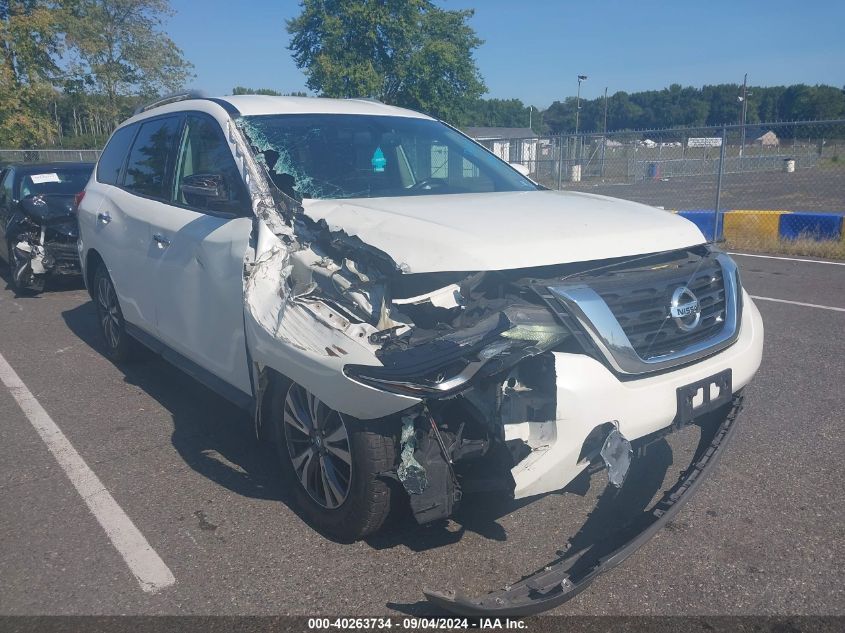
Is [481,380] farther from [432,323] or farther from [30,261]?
[30,261]

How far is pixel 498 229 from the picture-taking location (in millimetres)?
3066

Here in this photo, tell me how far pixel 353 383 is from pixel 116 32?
4642cm

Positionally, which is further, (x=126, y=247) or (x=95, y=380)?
(x=95, y=380)

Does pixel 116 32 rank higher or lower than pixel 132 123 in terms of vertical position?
higher

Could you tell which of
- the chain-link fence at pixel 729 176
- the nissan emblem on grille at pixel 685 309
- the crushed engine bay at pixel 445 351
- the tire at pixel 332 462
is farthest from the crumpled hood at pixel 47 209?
the nissan emblem on grille at pixel 685 309

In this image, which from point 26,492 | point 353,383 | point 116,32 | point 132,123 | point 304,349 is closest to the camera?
point 353,383

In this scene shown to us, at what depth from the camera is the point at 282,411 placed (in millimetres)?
3328

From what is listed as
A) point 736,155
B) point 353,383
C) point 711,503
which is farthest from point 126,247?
point 736,155

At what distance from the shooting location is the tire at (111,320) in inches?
222

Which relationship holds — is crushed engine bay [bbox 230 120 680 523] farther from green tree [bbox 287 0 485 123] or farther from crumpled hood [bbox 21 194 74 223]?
green tree [bbox 287 0 485 123]

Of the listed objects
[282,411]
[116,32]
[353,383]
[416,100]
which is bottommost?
[282,411]

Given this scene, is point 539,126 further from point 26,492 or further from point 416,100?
point 26,492

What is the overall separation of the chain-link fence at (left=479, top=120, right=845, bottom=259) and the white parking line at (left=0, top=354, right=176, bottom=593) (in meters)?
8.04

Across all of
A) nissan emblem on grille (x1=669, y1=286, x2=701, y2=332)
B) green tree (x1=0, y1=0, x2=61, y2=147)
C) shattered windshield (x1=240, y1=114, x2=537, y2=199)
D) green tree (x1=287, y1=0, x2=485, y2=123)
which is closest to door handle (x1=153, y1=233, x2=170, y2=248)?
shattered windshield (x1=240, y1=114, x2=537, y2=199)
